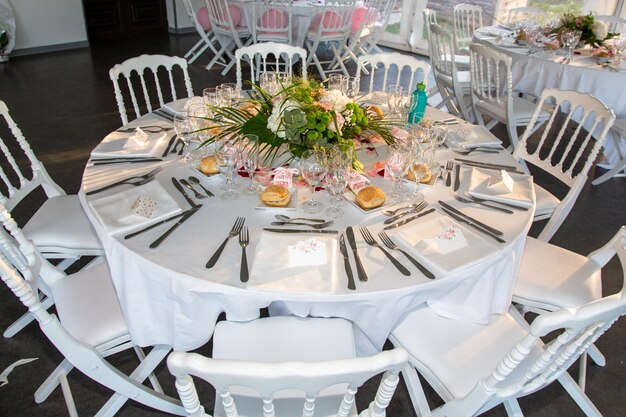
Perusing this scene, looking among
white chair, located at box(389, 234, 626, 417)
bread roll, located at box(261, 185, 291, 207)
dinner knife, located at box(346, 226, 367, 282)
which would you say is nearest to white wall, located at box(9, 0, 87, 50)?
bread roll, located at box(261, 185, 291, 207)

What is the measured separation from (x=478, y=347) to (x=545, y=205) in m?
1.04

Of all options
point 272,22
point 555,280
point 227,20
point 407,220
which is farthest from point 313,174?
point 227,20

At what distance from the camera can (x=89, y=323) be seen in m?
1.51

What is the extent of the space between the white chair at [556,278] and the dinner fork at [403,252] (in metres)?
0.60

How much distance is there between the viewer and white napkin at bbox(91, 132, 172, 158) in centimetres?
190

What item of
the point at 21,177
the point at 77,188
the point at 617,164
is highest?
the point at 21,177

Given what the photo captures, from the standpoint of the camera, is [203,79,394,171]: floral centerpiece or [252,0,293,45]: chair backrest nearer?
[203,79,394,171]: floral centerpiece

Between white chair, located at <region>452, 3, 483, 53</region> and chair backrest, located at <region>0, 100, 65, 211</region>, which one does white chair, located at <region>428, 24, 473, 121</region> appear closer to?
white chair, located at <region>452, 3, 483, 53</region>

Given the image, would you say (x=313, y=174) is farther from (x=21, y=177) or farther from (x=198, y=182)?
(x=21, y=177)

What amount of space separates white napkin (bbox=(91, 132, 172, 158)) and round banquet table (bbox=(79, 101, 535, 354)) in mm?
279

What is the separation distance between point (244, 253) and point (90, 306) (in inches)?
24.6

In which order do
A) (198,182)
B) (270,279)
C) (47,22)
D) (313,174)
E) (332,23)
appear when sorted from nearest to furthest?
(270,279) → (313,174) → (198,182) → (332,23) → (47,22)

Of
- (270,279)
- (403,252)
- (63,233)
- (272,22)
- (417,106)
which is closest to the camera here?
(270,279)

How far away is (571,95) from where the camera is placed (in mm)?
2277
